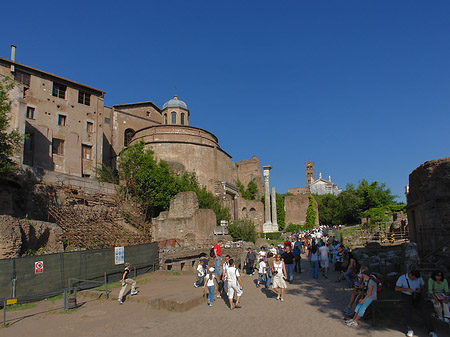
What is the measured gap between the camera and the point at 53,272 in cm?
1142

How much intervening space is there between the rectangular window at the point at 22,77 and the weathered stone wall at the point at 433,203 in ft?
96.1

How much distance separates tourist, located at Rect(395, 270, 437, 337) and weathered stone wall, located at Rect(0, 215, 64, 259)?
13181 mm

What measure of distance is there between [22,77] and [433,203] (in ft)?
99.5

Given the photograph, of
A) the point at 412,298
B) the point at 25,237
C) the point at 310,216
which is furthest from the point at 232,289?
the point at 310,216

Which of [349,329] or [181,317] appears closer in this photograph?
[349,329]

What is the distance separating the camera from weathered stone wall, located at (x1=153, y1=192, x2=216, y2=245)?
22.8 meters

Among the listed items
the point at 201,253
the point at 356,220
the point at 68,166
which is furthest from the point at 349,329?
the point at 356,220

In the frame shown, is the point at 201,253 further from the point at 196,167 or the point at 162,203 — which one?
the point at 196,167

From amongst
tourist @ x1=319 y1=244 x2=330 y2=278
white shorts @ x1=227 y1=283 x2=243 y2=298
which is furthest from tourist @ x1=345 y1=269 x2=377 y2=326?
tourist @ x1=319 y1=244 x2=330 y2=278

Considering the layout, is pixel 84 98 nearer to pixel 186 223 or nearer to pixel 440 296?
pixel 186 223

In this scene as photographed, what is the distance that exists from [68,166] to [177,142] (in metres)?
11.0

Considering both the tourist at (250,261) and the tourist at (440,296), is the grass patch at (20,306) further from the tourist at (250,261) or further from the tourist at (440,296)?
the tourist at (440,296)

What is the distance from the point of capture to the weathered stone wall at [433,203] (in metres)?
12.6

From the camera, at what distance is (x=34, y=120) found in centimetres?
2798
